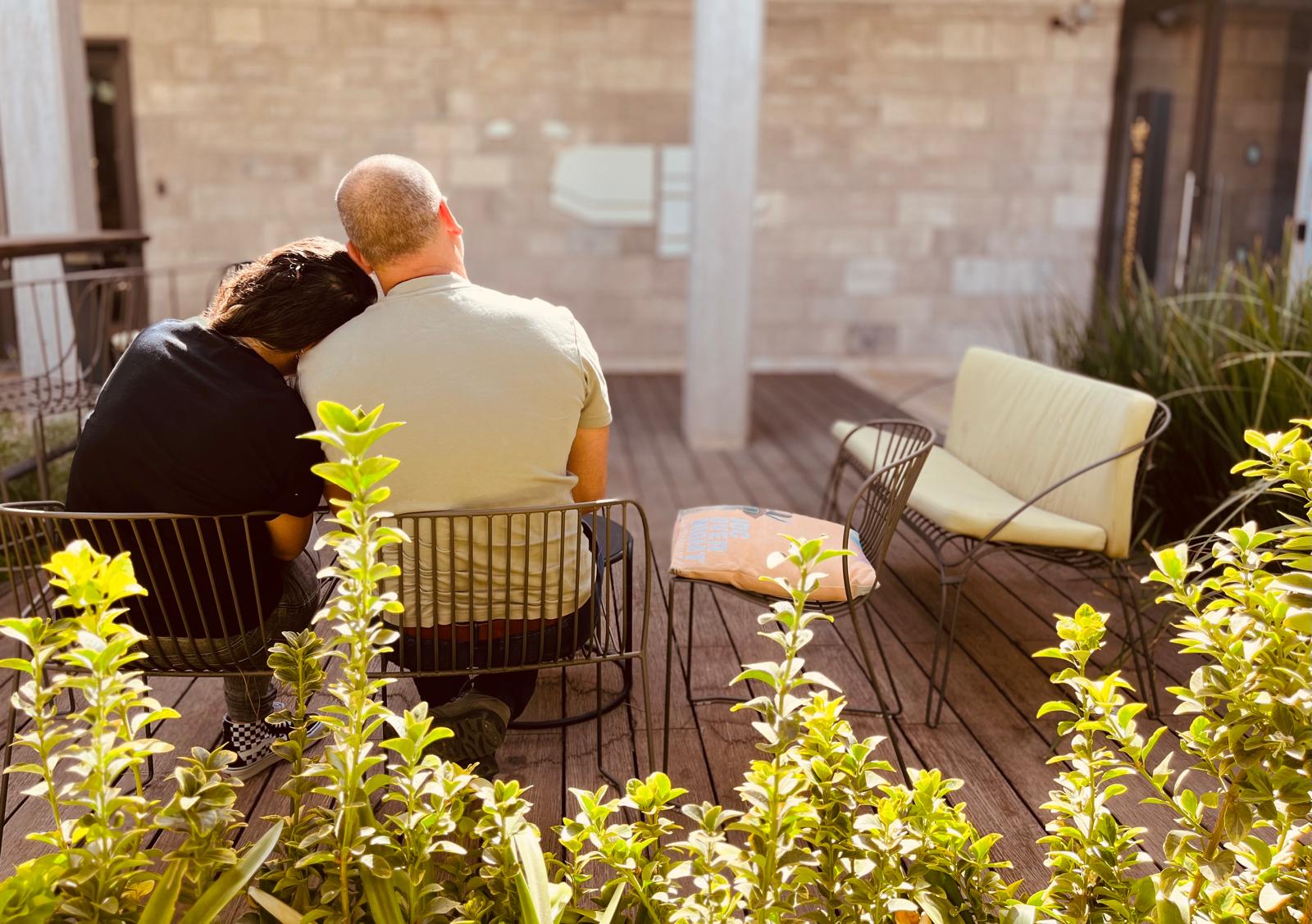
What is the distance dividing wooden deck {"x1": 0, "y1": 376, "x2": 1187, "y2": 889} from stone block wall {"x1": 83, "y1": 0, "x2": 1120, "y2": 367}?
13.7 feet

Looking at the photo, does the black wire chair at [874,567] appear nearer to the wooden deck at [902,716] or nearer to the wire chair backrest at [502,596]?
the wooden deck at [902,716]

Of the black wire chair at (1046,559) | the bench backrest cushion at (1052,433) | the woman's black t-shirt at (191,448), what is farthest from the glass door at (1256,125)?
the woman's black t-shirt at (191,448)

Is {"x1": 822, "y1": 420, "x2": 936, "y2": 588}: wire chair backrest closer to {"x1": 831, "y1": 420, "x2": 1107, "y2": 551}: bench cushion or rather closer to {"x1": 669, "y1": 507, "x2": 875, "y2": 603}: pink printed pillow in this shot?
{"x1": 669, "y1": 507, "x2": 875, "y2": 603}: pink printed pillow

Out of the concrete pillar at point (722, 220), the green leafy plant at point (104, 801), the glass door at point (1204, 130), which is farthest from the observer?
the glass door at point (1204, 130)

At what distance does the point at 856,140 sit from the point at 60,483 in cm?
597

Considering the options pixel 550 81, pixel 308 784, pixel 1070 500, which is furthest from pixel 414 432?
pixel 550 81

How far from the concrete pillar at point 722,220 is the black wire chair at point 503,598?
142 inches

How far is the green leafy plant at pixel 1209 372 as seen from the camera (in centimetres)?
308

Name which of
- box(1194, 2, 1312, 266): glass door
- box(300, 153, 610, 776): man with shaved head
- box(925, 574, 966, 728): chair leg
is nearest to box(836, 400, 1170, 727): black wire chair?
box(925, 574, 966, 728): chair leg

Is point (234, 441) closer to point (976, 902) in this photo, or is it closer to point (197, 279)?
point (976, 902)

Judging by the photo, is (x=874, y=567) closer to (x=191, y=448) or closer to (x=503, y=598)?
(x=503, y=598)

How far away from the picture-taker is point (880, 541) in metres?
2.26

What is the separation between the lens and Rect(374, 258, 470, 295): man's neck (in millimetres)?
1851

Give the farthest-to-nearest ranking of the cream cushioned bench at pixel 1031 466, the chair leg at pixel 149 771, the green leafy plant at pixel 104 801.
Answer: the cream cushioned bench at pixel 1031 466, the chair leg at pixel 149 771, the green leafy plant at pixel 104 801
